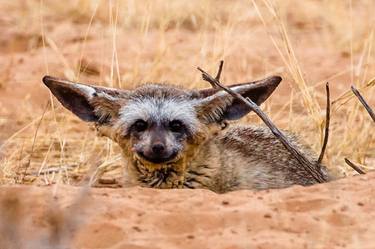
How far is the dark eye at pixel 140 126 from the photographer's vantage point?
7418mm

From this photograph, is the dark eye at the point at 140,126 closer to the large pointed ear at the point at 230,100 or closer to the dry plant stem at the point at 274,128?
the large pointed ear at the point at 230,100

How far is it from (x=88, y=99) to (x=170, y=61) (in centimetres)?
375

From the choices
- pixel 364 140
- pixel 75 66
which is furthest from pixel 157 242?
pixel 75 66

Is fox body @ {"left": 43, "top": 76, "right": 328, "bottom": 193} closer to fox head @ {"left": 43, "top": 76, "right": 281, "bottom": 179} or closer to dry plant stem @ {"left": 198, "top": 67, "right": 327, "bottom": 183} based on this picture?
fox head @ {"left": 43, "top": 76, "right": 281, "bottom": 179}

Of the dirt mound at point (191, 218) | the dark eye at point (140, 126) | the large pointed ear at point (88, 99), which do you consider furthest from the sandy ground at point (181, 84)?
the dark eye at point (140, 126)

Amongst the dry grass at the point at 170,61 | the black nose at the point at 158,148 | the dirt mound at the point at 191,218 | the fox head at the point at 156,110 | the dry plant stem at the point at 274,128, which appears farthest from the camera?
the dry grass at the point at 170,61

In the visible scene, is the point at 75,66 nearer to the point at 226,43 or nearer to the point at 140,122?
the point at 226,43

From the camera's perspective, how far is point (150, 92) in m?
7.60

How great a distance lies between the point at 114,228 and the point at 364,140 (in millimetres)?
3721

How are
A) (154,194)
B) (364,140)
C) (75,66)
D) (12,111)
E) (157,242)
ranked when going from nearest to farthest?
(157,242) < (154,194) < (364,140) < (12,111) < (75,66)

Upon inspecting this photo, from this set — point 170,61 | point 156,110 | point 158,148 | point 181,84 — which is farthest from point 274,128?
point 170,61

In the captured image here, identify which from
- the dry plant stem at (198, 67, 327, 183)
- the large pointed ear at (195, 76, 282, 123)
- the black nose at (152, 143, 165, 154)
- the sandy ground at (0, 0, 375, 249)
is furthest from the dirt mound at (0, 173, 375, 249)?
the large pointed ear at (195, 76, 282, 123)

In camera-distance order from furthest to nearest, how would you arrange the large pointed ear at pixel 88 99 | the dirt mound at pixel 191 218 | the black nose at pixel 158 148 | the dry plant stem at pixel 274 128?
the large pointed ear at pixel 88 99, the black nose at pixel 158 148, the dry plant stem at pixel 274 128, the dirt mound at pixel 191 218

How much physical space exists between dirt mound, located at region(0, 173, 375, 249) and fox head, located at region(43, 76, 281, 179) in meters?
1.18
